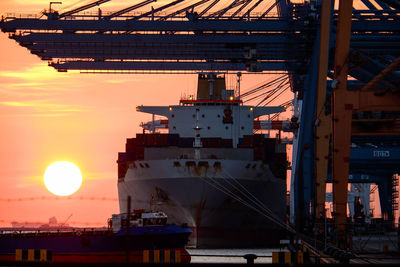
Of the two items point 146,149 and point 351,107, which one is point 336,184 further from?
point 146,149

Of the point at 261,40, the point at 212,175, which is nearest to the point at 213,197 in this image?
the point at 212,175

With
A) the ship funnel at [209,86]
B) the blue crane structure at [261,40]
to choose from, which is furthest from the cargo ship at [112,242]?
the ship funnel at [209,86]

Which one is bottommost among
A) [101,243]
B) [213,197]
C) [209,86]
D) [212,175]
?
[101,243]

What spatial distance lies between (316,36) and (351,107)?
14542 mm

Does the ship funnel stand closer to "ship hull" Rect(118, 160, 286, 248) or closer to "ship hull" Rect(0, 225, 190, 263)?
"ship hull" Rect(118, 160, 286, 248)

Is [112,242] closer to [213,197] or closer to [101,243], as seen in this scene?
[101,243]

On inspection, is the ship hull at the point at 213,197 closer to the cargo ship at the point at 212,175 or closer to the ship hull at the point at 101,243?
the cargo ship at the point at 212,175

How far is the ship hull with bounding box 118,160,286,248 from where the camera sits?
48719 millimetres

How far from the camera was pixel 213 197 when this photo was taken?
49.0 m

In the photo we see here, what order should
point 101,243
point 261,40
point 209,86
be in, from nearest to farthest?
point 101,243 < point 261,40 < point 209,86

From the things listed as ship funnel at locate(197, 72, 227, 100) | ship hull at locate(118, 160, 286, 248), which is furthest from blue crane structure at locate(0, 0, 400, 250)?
ship funnel at locate(197, 72, 227, 100)

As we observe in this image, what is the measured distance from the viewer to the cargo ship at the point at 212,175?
4891 cm

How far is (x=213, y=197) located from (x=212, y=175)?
1364 mm

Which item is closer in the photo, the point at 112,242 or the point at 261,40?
the point at 112,242
